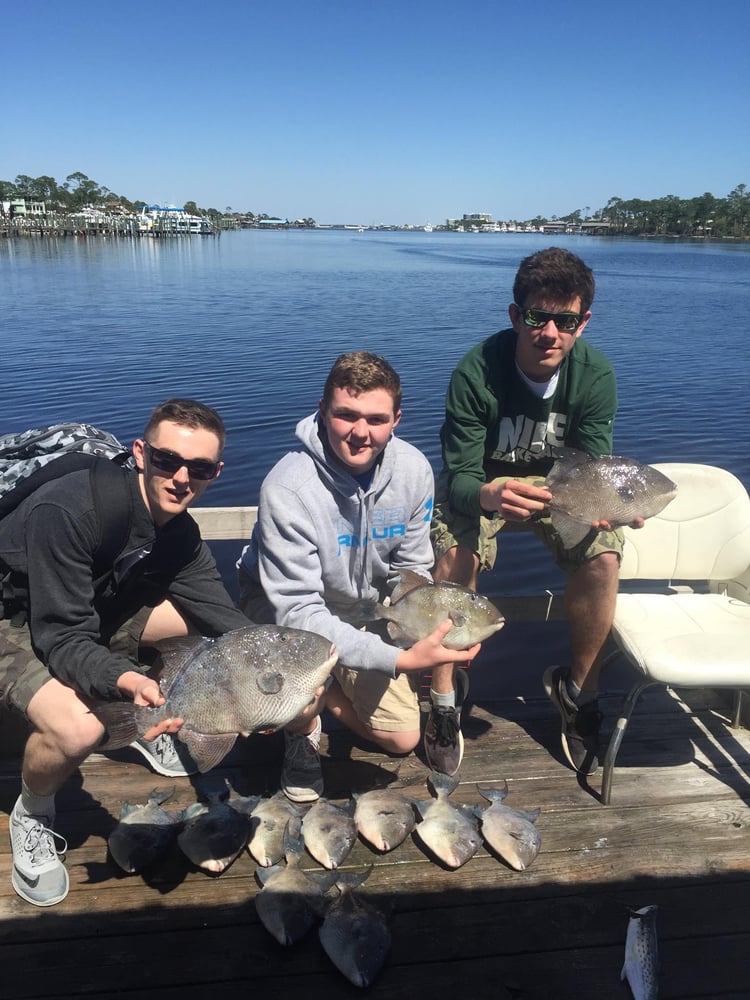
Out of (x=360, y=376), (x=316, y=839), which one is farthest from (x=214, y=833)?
(x=360, y=376)

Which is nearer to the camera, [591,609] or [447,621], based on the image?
[447,621]

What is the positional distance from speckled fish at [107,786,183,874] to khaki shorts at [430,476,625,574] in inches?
83.1

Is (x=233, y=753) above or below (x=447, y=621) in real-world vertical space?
below

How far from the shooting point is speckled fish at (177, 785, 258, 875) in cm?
318

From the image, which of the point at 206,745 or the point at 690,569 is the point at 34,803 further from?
the point at 690,569

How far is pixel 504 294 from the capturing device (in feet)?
138

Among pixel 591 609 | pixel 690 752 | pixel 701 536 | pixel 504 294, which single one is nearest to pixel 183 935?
pixel 591 609

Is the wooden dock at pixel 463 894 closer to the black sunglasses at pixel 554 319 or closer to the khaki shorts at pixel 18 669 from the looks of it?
the khaki shorts at pixel 18 669

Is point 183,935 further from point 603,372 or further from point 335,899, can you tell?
point 603,372

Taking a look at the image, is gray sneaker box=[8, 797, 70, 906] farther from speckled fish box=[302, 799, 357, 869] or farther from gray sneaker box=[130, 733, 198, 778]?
speckled fish box=[302, 799, 357, 869]

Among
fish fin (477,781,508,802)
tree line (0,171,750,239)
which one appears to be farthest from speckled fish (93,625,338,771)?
tree line (0,171,750,239)

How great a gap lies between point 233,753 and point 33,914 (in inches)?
52.8

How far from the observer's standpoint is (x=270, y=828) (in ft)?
11.0

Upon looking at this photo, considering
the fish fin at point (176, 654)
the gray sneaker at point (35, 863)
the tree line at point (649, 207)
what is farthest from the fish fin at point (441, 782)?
the tree line at point (649, 207)
